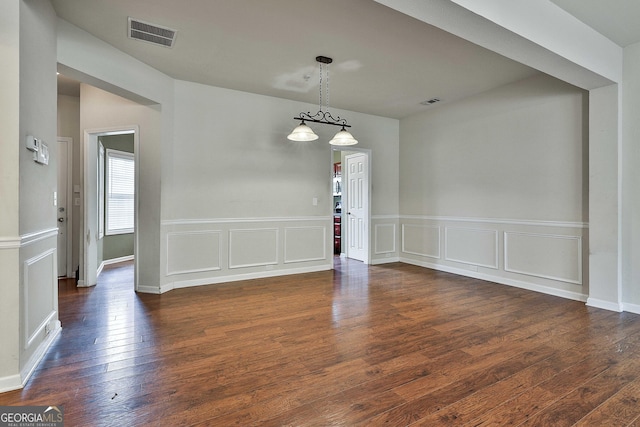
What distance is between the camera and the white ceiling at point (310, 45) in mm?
2824

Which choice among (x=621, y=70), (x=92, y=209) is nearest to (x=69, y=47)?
(x=92, y=209)

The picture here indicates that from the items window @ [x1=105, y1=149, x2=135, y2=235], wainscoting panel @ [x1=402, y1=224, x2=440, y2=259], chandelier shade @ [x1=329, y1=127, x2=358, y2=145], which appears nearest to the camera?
chandelier shade @ [x1=329, y1=127, x2=358, y2=145]

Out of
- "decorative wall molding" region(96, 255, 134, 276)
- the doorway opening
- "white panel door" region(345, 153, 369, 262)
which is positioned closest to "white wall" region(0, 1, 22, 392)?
"decorative wall molding" region(96, 255, 134, 276)

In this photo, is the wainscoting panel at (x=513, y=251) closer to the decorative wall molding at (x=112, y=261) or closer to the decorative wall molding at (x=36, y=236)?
the decorative wall molding at (x=36, y=236)

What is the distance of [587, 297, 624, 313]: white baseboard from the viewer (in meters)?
3.54

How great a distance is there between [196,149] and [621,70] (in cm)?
515

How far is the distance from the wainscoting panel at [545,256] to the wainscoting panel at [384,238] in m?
2.18

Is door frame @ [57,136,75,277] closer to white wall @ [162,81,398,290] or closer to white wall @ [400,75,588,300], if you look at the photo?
white wall @ [162,81,398,290]

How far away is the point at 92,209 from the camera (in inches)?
189

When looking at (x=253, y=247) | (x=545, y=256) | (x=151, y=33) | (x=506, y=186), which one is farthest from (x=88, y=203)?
(x=545, y=256)

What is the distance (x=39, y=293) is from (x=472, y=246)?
530cm

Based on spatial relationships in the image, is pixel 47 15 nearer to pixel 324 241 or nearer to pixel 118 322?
pixel 118 322

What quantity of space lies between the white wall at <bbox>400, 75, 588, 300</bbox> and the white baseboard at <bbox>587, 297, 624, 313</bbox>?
0.65ft

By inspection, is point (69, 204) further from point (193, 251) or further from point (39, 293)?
point (39, 293)
